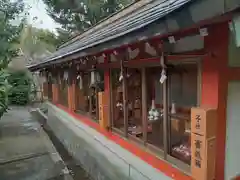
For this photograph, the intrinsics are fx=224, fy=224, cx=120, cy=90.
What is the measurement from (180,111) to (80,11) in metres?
16.5

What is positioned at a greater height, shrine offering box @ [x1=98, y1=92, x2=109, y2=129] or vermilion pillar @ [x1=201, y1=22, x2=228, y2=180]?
vermilion pillar @ [x1=201, y1=22, x2=228, y2=180]

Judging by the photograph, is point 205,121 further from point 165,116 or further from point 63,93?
point 63,93

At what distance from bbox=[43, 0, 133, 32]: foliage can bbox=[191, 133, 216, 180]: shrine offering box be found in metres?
16.4

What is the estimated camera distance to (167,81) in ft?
10.7

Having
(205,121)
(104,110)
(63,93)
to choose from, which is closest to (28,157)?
(104,110)

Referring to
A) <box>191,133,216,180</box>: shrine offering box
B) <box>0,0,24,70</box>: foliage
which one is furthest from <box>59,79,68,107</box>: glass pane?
<box>191,133,216,180</box>: shrine offering box

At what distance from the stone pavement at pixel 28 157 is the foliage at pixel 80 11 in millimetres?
10900

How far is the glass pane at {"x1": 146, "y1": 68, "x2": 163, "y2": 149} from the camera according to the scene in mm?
3697

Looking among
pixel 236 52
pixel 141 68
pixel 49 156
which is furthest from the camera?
pixel 49 156

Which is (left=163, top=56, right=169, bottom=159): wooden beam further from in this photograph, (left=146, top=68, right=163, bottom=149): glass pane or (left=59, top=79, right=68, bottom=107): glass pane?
(left=59, top=79, right=68, bottom=107): glass pane

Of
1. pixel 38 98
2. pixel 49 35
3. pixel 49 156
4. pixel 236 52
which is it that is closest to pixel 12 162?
pixel 49 156

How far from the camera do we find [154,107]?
4000 mm

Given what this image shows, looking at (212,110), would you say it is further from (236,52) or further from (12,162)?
(12,162)

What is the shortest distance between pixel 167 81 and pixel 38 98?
63.2ft
